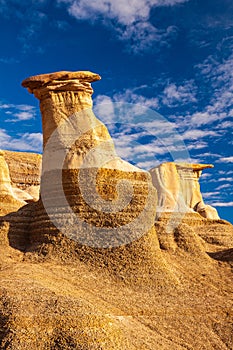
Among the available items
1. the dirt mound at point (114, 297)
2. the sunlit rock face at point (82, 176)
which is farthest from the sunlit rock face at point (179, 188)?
the dirt mound at point (114, 297)

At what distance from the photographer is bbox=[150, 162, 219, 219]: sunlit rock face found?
124 ft

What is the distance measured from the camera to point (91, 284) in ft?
55.0

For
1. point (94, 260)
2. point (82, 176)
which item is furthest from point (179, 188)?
point (94, 260)

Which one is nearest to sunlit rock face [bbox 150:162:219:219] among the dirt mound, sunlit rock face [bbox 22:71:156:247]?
sunlit rock face [bbox 22:71:156:247]

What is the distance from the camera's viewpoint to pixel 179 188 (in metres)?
43.8

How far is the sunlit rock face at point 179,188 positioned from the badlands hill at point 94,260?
1145cm

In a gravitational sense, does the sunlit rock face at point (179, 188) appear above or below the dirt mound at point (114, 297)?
above

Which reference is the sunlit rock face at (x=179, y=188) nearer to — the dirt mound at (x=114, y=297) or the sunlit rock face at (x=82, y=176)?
the sunlit rock face at (x=82, y=176)

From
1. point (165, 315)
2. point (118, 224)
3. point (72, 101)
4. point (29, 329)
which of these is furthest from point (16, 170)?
point (29, 329)

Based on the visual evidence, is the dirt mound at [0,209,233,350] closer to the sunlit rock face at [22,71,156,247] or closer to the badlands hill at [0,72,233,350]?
the badlands hill at [0,72,233,350]

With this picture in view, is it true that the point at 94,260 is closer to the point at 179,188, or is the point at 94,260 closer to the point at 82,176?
the point at 82,176

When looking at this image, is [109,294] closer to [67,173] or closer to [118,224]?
[118,224]

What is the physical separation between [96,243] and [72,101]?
6.52 metres

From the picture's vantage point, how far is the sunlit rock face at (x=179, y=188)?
37.7m
